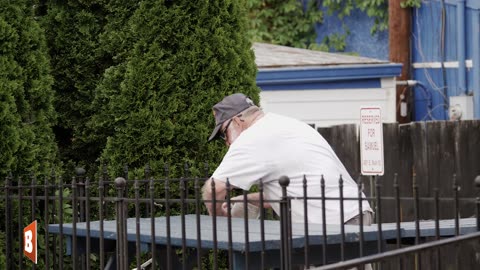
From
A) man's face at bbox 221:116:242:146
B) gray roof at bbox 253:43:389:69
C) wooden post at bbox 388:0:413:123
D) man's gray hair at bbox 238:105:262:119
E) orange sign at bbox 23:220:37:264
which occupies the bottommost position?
orange sign at bbox 23:220:37:264

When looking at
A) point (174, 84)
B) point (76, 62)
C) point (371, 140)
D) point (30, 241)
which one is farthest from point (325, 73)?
point (30, 241)

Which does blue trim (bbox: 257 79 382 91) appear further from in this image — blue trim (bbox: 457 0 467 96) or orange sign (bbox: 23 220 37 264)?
Answer: orange sign (bbox: 23 220 37 264)

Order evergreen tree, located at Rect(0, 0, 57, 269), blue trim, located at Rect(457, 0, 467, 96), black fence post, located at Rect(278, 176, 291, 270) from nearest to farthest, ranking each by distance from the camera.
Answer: black fence post, located at Rect(278, 176, 291, 270)
evergreen tree, located at Rect(0, 0, 57, 269)
blue trim, located at Rect(457, 0, 467, 96)

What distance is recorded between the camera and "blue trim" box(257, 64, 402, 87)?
48.2 ft

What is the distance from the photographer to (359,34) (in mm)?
20969

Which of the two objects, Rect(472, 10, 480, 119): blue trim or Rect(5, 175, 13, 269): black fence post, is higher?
Rect(472, 10, 480, 119): blue trim

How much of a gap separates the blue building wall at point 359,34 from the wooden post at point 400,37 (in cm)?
180

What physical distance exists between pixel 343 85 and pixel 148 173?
7.36 m

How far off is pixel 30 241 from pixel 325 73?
794 centimetres

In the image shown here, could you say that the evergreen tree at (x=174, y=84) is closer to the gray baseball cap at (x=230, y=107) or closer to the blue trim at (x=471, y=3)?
the gray baseball cap at (x=230, y=107)

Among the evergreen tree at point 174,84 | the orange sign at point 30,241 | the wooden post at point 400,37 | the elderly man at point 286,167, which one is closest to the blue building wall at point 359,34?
the wooden post at point 400,37

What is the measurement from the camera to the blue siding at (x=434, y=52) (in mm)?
17953

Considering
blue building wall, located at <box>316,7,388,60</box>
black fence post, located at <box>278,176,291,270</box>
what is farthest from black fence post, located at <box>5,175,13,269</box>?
blue building wall, located at <box>316,7,388,60</box>

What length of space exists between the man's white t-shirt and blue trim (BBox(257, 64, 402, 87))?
810 cm
